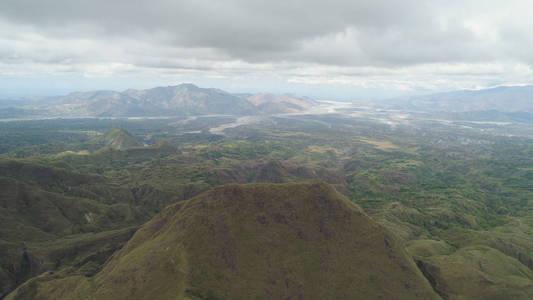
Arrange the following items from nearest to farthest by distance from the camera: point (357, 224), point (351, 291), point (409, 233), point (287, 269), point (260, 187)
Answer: point (351, 291)
point (287, 269)
point (357, 224)
point (260, 187)
point (409, 233)

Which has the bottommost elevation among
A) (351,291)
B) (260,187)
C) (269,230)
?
(351,291)

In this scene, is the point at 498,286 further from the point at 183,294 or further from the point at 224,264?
the point at 183,294

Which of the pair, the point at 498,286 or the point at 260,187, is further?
the point at 260,187

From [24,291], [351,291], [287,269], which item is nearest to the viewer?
[351,291]

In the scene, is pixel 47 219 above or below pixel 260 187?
below

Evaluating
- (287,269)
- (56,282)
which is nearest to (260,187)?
(287,269)

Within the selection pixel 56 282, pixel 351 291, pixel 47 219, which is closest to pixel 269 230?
pixel 351 291
